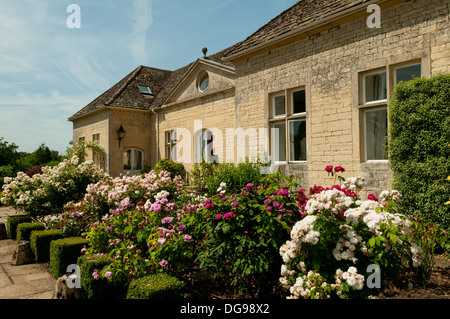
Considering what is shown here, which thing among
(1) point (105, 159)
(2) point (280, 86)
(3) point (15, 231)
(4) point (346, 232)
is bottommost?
(3) point (15, 231)

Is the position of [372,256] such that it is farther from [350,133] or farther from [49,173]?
[49,173]

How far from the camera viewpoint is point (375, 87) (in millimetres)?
7906

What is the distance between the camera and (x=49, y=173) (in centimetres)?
888

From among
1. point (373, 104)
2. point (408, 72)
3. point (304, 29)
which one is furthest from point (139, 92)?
point (408, 72)

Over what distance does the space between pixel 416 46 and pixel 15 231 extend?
35.1 feet

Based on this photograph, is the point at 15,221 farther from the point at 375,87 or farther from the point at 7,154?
the point at 7,154

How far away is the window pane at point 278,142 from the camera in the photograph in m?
10.3

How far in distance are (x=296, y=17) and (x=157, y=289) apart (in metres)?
9.45

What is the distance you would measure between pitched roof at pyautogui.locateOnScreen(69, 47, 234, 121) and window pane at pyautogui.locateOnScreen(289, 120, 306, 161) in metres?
7.91

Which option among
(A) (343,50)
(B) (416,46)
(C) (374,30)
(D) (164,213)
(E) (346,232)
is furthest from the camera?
(A) (343,50)

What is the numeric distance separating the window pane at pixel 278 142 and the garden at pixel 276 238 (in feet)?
12.8

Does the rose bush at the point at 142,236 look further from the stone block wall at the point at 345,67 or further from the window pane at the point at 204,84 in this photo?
the window pane at the point at 204,84

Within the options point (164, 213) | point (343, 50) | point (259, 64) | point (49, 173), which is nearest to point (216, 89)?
point (259, 64)

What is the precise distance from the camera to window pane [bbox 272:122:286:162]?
1030 cm
